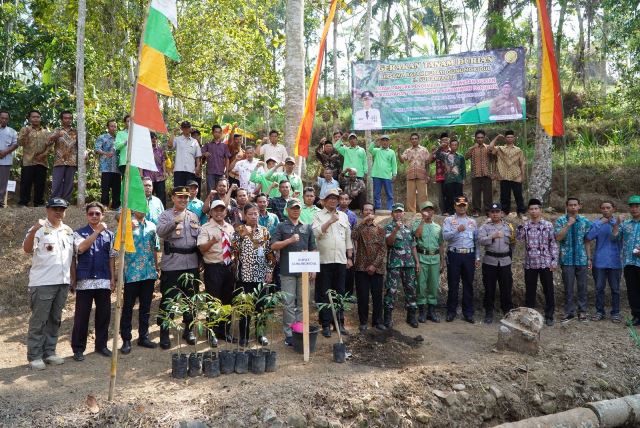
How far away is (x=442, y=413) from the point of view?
5.95 meters

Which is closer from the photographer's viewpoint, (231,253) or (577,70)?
(231,253)

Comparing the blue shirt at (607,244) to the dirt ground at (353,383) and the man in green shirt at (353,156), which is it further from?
the man in green shirt at (353,156)

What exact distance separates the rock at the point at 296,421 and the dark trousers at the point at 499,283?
430cm

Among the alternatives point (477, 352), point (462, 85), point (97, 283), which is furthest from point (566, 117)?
point (97, 283)

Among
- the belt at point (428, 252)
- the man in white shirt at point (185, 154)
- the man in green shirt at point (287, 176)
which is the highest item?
the man in white shirt at point (185, 154)

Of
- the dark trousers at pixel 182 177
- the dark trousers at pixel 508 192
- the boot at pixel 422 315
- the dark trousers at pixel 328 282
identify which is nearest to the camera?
the dark trousers at pixel 328 282

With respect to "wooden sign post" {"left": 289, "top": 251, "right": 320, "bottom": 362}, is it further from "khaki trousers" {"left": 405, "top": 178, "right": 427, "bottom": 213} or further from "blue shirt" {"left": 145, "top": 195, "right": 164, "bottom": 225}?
"khaki trousers" {"left": 405, "top": 178, "right": 427, "bottom": 213}

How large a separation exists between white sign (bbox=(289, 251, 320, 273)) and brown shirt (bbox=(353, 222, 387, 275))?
137 centimetres

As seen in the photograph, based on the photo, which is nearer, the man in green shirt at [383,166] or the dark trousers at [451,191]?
the dark trousers at [451,191]

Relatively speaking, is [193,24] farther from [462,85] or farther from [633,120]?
[633,120]

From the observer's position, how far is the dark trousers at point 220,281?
6.80 meters

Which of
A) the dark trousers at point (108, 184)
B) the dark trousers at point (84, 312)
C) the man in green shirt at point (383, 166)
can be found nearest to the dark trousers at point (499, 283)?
the man in green shirt at point (383, 166)

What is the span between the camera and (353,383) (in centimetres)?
590

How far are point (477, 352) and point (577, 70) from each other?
15810 millimetres
